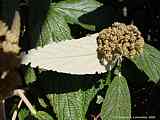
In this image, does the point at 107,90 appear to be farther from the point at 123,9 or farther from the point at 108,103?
the point at 123,9

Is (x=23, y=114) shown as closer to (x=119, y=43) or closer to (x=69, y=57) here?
(x=69, y=57)

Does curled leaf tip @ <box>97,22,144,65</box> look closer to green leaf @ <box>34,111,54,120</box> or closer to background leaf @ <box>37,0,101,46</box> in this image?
background leaf @ <box>37,0,101,46</box>

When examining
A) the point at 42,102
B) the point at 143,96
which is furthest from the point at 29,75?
the point at 143,96

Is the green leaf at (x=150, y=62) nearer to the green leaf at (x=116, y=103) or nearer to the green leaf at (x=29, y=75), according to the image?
the green leaf at (x=116, y=103)

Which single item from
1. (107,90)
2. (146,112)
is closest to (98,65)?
(107,90)

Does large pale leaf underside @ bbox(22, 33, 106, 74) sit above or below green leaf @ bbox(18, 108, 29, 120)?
above

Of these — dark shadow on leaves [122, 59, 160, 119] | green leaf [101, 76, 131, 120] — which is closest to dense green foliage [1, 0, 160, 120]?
green leaf [101, 76, 131, 120]

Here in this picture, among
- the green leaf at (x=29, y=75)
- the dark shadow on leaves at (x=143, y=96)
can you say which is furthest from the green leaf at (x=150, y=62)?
the green leaf at (x=29, y=75)
